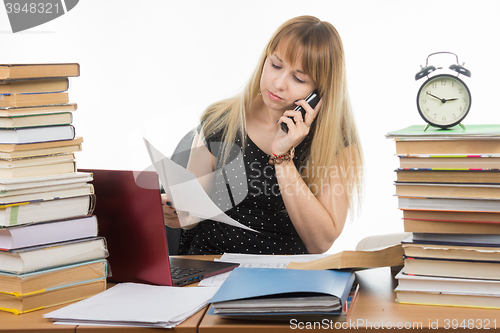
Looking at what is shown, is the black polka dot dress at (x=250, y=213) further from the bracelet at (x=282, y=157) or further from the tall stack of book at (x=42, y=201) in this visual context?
the tall stack of book at (x=42, y=201)

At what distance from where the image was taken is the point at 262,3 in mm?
3119

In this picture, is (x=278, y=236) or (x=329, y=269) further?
(x=278, y=236)

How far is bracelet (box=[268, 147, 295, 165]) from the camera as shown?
1.61 metres

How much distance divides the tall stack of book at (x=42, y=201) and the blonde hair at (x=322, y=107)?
82cm

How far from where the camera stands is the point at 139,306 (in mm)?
856

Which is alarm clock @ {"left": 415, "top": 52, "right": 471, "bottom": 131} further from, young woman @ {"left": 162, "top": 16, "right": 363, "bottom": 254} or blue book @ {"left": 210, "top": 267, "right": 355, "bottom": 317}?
young woman @ {"left": 162, "top": 16, "right": 363, "bottom": 254}

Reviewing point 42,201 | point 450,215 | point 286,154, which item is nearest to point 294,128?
point 286,154

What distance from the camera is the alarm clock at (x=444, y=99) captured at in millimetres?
955

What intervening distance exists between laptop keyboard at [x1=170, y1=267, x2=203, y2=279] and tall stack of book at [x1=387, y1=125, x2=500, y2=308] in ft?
1.47

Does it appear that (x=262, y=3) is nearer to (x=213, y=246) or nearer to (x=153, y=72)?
(x=153, y=72)

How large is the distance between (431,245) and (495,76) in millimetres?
2480

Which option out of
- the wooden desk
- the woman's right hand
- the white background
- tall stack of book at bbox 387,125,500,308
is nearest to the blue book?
the wooden desk

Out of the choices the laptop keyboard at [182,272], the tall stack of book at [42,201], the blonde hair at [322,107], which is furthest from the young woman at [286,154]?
the tall stack of book at [42,201]

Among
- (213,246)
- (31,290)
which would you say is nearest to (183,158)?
(213,246)
